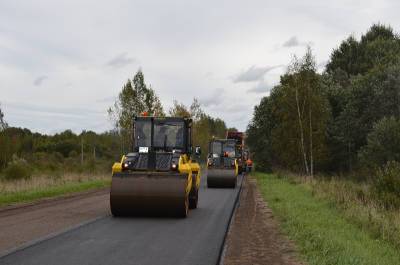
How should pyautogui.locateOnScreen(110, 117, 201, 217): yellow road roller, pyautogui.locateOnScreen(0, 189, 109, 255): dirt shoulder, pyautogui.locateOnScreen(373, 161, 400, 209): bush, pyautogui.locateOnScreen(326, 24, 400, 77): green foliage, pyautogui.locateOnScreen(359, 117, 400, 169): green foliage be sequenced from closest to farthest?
1. pyautogui.locateOnScreen(0, 189, 109, 255): dirt shoulder
2. pyautogui.locateOnScreen(110, 117, 201, 217): yellow road roller
3. pyautogui.locateOnScreen(373, 161, 400, 209): bush
4. pyautogui.locateOnScreen(359, 117, 400, 169): green foliage
5. pyautogui.locateOnScreen(326, 24, 400, 77): green foliage

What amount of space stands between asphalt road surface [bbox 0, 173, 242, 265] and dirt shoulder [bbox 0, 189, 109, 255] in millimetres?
548

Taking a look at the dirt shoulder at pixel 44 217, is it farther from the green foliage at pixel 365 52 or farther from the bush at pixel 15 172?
the green foliage at pixel 365 52

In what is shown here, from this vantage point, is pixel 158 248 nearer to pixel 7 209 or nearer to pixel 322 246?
pixel 322 246

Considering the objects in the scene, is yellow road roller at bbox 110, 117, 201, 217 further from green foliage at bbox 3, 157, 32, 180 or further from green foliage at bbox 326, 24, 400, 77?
green foliage at bbox 326, 24, 400, 77

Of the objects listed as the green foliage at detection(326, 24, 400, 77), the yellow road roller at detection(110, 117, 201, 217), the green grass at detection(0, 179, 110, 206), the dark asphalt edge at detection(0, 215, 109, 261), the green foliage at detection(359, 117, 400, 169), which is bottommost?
the dark asphalt edge at detection(0, 215, 109, 261)

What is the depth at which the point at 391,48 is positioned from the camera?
171 ft

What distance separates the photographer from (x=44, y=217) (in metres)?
14.1

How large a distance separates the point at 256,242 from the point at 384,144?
25711mm

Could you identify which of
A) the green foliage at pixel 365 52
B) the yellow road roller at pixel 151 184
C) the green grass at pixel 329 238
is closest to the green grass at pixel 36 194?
the yellow road roller at pixel 151 184

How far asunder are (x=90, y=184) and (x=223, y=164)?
6.97 metres

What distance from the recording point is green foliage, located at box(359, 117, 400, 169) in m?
33.5

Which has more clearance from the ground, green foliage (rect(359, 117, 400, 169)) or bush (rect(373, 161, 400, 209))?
green foliage (rect(359, 117, 400, 169))

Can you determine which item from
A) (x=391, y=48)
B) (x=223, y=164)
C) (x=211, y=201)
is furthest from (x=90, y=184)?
(x=391, y=48)

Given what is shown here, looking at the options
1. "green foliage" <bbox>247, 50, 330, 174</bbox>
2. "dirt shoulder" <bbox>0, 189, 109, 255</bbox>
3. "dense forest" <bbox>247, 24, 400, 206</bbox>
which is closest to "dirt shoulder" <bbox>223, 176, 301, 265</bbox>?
"dirt shoulder" <bbox>0, 189, 109, 255</bbox>
